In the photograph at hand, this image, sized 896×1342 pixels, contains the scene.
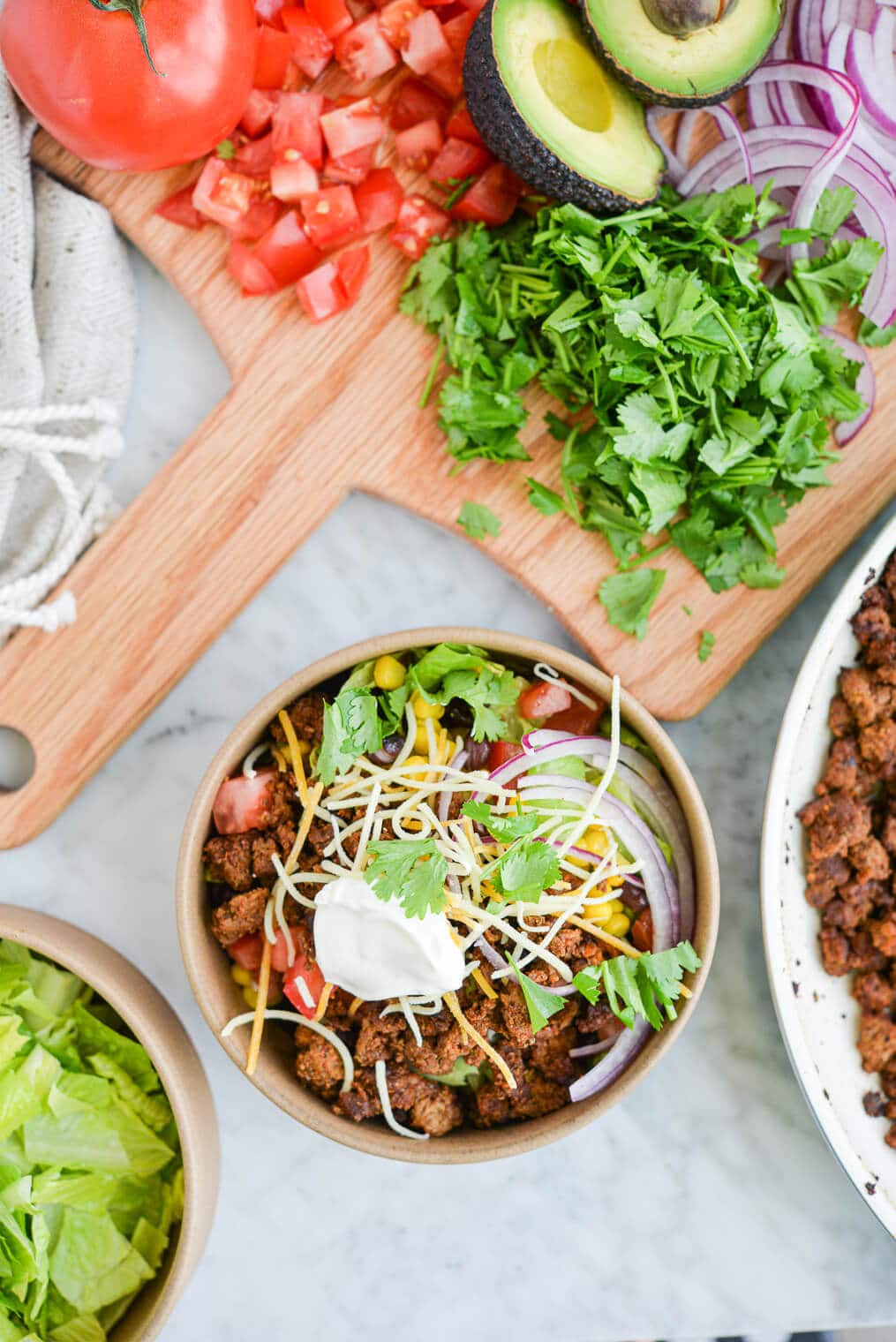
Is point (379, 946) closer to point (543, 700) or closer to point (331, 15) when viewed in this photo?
point (543, 700)

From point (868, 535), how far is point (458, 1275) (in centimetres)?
161

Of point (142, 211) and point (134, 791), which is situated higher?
point (142, 211)

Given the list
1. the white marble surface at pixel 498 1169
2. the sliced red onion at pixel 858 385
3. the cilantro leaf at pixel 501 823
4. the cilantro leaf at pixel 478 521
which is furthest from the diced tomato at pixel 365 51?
the cilantro leaf at pixel 501 823

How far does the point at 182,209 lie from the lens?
2.04 metres

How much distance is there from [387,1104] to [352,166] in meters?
1.58

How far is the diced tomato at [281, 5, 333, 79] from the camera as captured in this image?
1982mm

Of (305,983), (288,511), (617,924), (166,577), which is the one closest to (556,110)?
(288,511)

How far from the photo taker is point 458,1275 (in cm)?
222

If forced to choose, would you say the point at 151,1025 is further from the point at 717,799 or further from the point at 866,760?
the point at 866,760

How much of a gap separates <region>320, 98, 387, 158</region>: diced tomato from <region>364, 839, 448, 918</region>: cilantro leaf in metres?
1.21

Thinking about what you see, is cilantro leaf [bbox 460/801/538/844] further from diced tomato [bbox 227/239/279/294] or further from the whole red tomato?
the whole red tomato

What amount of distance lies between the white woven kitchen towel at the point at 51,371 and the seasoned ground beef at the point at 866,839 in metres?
1.37

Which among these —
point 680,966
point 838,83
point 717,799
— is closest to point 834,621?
point 717,799

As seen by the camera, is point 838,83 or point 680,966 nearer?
point 680,966
